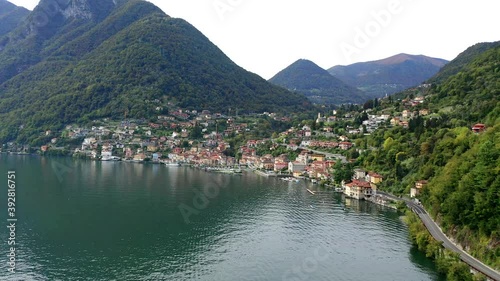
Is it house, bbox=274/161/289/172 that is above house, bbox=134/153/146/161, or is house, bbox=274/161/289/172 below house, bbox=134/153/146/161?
below

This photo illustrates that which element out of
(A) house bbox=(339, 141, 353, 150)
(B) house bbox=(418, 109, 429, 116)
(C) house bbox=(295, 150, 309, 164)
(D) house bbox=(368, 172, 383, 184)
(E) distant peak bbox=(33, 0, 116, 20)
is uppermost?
(E) distant peak bbox=(33, 0, 116, 20)

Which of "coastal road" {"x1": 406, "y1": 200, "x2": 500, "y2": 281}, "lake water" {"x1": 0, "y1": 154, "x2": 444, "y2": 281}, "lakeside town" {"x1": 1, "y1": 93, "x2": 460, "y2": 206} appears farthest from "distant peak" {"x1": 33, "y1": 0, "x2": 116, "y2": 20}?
"coastal road" {"x1": 406, "y1": 200, "x2": 500, "y2": 281}

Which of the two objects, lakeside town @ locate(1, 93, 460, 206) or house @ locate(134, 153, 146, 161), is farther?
house @ locate(134, 153, 146, 161)

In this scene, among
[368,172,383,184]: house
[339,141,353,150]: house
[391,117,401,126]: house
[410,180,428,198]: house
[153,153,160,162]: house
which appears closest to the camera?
[410,180,428,198]: house

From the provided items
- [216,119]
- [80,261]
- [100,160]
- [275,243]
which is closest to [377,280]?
[275,243]

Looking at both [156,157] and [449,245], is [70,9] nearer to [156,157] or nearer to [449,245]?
[156,157]

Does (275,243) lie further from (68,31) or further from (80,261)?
(68,31)

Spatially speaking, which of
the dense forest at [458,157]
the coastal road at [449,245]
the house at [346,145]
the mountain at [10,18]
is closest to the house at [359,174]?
the dense forest at [458,157]

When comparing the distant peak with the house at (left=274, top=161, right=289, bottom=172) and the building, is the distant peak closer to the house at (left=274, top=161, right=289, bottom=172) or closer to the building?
the house at (left=274, top=161, right=289, bottom=172)
